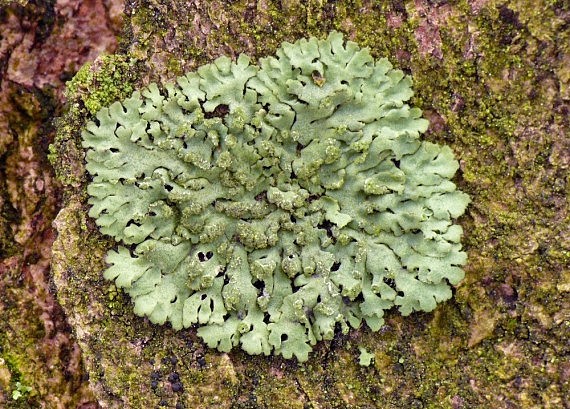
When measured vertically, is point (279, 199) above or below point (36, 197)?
below

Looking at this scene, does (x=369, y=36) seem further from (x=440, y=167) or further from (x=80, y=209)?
(x=80, y=209)

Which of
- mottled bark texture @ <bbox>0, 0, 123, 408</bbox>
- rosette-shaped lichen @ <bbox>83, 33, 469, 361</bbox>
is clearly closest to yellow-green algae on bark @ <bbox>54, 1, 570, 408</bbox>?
rosette-shaped lichen @ <bbox>83, 33, 469, 361</bbox>

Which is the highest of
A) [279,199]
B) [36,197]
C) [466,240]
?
[36,197]

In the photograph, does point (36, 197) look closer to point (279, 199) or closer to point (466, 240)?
point (279, 199)

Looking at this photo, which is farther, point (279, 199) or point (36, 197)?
point (36, 197)

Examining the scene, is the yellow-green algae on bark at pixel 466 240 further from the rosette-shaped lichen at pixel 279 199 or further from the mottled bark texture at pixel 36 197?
the mottled bark texture at pixel 36 197

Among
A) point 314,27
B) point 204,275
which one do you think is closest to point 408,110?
point 314,27

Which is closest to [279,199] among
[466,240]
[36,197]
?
[466,240]
